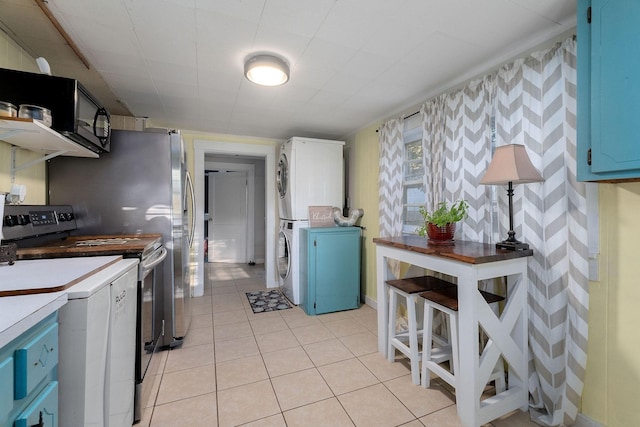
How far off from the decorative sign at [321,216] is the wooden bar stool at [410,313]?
145cm

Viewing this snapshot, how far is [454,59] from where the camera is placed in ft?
6.07

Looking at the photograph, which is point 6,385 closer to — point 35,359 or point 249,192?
point 35,359

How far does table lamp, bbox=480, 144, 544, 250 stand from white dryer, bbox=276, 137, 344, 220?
6.96ft

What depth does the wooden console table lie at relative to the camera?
1425 millimetres

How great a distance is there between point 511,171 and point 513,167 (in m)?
0.02

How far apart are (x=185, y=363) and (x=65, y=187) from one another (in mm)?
1575

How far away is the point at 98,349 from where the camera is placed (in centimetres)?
99

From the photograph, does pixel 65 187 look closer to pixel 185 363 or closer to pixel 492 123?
pixel 185 363

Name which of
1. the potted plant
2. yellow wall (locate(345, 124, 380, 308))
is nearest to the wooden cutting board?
the potted plant

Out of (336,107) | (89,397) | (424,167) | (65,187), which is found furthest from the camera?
(336,107)

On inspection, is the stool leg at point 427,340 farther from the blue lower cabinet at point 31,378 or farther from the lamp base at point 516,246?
the blue lower cabinet at point 31,378

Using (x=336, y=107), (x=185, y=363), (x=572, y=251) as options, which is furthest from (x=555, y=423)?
(x=336, y=107)

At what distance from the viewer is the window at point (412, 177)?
2627 millimetres

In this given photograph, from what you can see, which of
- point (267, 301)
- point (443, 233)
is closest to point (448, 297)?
point (443, 233)
